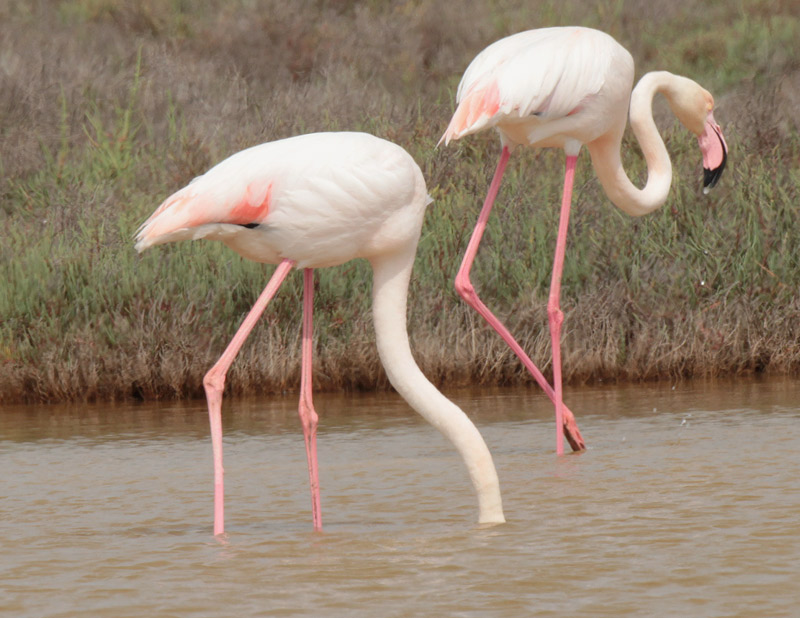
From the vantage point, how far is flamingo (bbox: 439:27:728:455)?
6199 mm

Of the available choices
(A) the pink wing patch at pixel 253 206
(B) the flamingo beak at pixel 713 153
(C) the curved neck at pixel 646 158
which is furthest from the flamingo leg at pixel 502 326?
(A) the pink wing patch at pixel 253 206

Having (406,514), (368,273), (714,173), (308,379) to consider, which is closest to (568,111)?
(714,173)

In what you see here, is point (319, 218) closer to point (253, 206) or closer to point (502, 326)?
point (253, 206)

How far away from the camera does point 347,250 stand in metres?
4.70

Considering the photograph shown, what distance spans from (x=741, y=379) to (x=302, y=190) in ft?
14.5

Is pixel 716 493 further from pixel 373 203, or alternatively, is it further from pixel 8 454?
pixel 8 454

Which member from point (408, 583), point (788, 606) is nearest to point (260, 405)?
point (408, 583)

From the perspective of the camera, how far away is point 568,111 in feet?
20.9

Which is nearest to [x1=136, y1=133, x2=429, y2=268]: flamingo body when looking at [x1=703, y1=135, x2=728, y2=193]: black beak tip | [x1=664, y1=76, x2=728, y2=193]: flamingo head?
[x1=664, y1=76, x2=728, y2=193]: flamingo head

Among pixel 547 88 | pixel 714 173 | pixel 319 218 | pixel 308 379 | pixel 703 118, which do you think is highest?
pixel 547 88

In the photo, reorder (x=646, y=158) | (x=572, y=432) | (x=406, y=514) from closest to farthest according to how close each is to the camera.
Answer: (x=406, y=514), (x=572, y=432), (x=646, y=158)

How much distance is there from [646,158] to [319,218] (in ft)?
8.75

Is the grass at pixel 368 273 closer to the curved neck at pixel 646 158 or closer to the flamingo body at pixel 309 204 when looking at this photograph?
the curved neck at pixel 646 158

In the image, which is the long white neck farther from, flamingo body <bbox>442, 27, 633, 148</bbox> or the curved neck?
the curved neck
